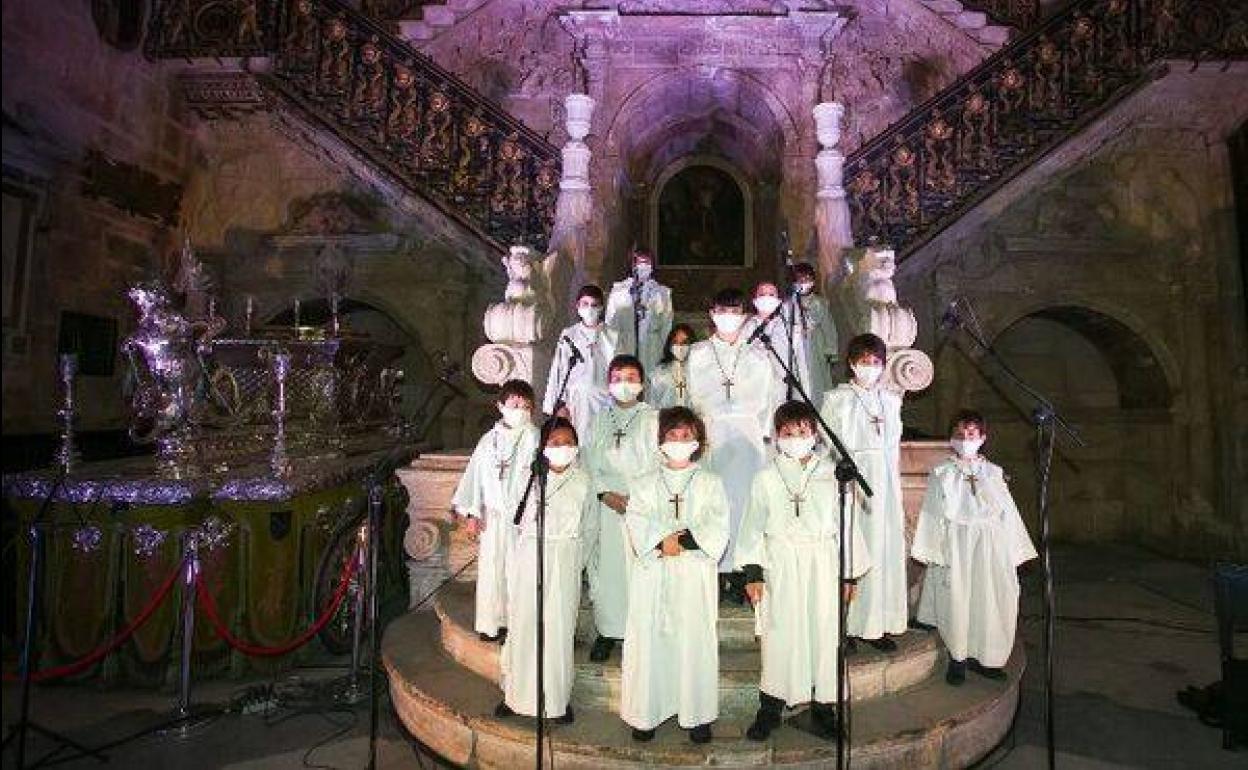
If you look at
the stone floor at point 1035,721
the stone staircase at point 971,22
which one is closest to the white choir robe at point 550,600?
the stone floor at point 1035,721

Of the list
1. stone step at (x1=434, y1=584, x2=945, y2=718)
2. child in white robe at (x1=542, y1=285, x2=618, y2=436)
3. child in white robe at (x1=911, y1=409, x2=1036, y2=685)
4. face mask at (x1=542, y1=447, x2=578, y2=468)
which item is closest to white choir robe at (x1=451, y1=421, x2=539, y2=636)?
stone step at (x1=434, y1=584, x2=945, y2=718)

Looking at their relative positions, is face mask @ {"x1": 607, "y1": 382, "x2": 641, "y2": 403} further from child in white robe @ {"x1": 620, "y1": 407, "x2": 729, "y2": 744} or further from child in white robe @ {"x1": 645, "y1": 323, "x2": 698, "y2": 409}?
child in white robe @ {"x1": 645, "y1": 323, "x2": 698, "y2": 409}

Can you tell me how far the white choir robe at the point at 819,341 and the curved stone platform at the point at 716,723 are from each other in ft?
6.66

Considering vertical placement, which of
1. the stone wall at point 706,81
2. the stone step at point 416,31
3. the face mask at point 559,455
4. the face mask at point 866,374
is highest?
the stone step at point 416,31

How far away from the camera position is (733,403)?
4.70 metres

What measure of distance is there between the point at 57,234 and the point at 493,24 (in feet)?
21.0

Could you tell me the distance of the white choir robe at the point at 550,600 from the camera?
3.78 meters

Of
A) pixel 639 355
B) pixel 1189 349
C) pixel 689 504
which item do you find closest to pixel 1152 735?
Result: pixel 689 504

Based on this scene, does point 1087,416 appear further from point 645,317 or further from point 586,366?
point 586,366

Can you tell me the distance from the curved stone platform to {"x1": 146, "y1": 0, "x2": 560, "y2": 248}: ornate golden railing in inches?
193

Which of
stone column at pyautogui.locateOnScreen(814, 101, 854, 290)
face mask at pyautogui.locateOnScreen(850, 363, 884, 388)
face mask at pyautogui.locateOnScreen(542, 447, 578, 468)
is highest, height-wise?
stone column at pyautogui.locateOnScreen(814, 101, 854, 290)

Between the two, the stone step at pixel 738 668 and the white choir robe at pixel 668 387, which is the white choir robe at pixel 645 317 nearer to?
the white choir robe at pixel 668 387

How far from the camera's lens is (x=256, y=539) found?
5371 mm

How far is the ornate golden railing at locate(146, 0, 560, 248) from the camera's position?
26.8ft
